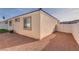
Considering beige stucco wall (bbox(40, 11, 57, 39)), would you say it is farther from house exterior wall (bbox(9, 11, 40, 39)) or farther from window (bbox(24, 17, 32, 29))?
window (bbox(24, 17, 32, 29))

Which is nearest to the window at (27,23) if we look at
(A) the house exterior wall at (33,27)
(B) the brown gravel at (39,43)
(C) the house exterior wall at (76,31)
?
(A) the house exterior wall at (33,27)

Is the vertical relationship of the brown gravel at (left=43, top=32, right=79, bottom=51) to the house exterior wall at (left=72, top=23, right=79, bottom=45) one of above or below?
below

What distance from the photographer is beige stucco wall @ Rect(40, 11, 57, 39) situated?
7.18 feet

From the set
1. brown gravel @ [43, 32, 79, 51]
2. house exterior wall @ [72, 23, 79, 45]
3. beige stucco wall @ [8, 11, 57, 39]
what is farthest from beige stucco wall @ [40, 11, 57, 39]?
house exterior wall @ [72, 23, 79, 45]

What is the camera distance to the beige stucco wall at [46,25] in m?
2.19

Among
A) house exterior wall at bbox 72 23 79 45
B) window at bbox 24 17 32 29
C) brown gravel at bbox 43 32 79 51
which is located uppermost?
window at bbox 24 17 32 29

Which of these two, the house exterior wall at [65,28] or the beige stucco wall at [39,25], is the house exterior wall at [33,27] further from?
the house exterior wall at [65,28]

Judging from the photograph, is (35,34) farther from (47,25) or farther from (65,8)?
(65,8)

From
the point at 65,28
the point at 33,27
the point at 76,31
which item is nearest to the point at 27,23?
the point at 33,27

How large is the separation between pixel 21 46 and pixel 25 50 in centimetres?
10

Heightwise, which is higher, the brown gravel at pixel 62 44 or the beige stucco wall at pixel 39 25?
the beige stucco wall at pixel 39 25

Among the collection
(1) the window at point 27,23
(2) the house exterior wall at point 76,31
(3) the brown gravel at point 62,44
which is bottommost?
(3) the brown gravel at point 62,44
